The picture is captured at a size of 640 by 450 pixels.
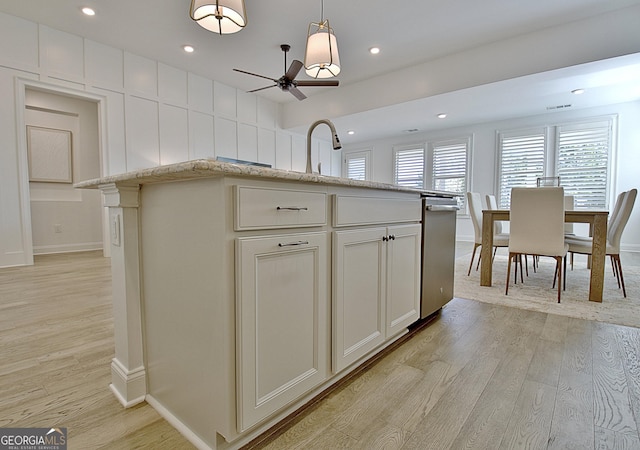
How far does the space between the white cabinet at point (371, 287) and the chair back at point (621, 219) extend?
2465 millimetres

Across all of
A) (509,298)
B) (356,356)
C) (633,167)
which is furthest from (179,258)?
(633,167)

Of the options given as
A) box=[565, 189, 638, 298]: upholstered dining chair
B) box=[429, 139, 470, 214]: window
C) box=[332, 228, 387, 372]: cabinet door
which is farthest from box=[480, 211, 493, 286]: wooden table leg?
box=[429, 139, 470, 214]: window

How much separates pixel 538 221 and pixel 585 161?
4254mm

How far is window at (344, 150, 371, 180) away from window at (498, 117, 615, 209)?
3.31 meters

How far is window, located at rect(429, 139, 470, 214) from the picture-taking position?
7.02 m

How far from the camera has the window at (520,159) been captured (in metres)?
6.08

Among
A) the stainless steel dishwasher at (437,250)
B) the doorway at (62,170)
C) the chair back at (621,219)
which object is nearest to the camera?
the stainless steel dishwasher at (437,250)

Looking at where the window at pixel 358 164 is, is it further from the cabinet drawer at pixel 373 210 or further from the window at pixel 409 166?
the cabinet drawer at pixel 373 210

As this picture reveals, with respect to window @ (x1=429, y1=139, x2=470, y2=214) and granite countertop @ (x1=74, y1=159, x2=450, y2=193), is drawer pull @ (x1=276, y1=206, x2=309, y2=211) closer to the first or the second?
granite countertop @ (x1=74, y1=159, x2=450, y2=193)

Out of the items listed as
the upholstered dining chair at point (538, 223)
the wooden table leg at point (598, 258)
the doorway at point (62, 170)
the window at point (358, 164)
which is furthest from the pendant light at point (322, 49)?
the window at point (358, 164)

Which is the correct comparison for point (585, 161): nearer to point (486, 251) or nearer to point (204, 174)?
point (486, 251)

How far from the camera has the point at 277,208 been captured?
1.01 metres

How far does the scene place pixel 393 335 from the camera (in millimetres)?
1738

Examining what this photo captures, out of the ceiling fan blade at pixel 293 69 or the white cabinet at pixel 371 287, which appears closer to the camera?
the white cabinet at pixel 371 287
